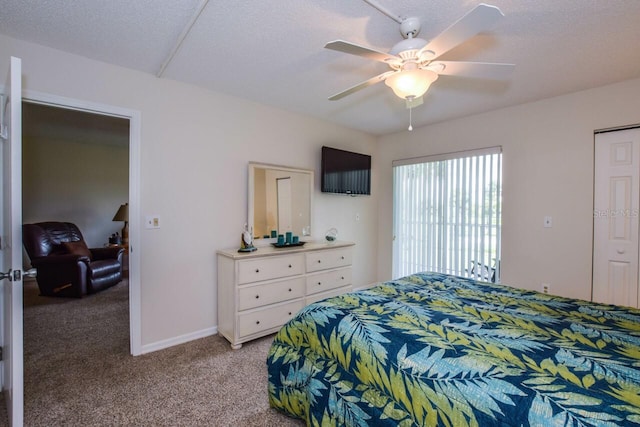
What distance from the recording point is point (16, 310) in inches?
52.1

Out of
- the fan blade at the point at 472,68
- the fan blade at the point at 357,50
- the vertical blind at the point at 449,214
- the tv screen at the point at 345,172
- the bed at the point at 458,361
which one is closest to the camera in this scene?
the bed at the point at 458,361

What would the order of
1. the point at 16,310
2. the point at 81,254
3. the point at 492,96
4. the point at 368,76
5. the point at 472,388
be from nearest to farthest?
1. the point at 472,388
2. the point at 16,310
3. the point at 368,76
4. the point at 492,96
5. the point at 81,254

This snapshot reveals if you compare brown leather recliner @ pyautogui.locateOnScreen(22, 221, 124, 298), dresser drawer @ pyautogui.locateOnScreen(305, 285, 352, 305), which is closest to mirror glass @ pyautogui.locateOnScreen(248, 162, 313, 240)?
dresser drawer @ pyautogui.locateOnScreen(305, 285, 352, 305)

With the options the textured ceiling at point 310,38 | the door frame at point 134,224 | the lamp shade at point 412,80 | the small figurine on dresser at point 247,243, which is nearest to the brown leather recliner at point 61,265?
the door frame at point 134,224

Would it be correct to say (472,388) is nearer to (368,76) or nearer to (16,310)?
(16,310)

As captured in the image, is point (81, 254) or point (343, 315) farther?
point (81, 254)

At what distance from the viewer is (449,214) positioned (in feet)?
11.9

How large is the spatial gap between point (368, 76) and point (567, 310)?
2.20 m

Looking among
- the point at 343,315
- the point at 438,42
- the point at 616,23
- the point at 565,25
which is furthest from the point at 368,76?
the point at 343,315

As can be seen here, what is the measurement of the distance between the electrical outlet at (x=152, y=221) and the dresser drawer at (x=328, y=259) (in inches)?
57.7

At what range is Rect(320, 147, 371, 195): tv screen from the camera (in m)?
3.66

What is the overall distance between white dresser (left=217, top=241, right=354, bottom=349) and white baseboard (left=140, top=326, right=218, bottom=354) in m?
0.10

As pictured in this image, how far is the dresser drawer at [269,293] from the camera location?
8.34 ft

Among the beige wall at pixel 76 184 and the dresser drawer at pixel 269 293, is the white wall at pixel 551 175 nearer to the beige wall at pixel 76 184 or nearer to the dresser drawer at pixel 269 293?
the dresser drawer at pixel 269 293
